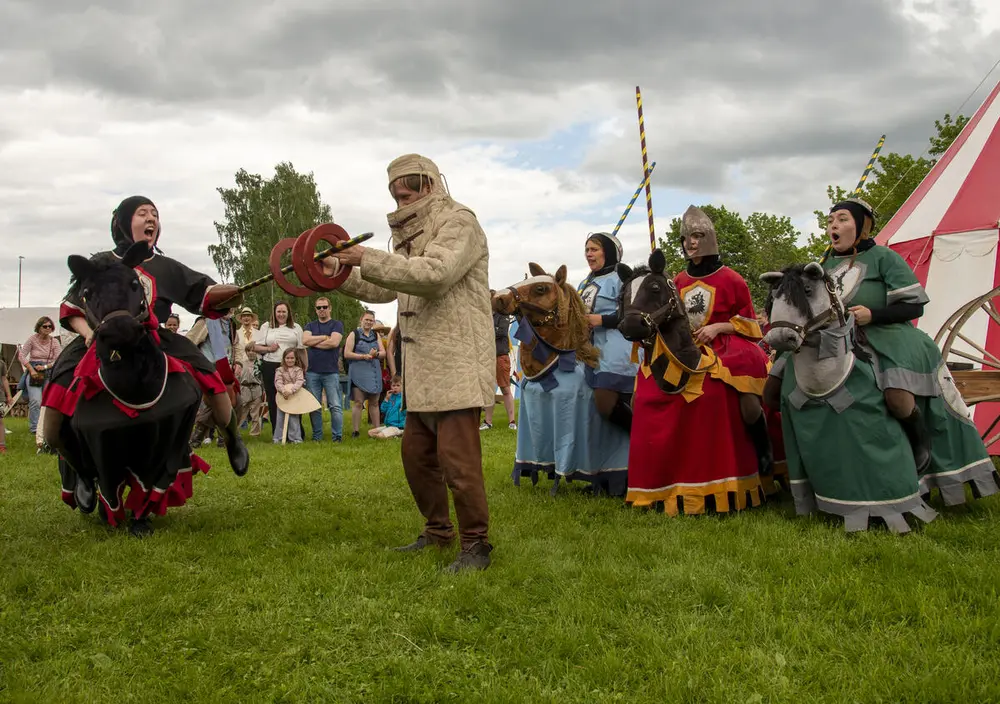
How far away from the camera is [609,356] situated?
6910 millimetres

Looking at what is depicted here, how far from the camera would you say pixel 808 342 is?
5250mm

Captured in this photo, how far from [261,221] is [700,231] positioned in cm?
3343

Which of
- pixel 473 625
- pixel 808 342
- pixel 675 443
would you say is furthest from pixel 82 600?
pixel 808 342

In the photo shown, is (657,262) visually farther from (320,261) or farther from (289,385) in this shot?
(289,385)

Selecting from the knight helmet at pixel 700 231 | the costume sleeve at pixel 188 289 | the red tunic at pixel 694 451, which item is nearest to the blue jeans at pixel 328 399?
the costume sleeve at pixel 188 289

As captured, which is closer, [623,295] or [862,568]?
[862,568]

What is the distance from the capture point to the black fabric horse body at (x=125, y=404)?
16.5 ft

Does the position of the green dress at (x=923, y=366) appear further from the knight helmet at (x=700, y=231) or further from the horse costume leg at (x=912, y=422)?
the knight helmet at (x=700, y=231)

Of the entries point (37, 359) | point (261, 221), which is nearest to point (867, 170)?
point (37, 359)

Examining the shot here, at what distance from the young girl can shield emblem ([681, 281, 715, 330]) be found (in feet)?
22.5

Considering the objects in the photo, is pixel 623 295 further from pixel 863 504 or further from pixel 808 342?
pixel 863 504

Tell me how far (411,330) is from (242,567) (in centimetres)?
166

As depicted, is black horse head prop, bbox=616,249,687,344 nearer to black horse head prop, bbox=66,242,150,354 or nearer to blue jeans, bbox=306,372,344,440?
black horse head prop, bbox=66,242,150,354

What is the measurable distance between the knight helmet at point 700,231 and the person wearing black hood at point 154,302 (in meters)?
3.32
